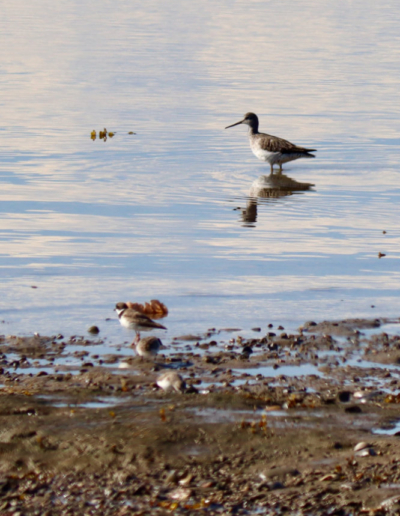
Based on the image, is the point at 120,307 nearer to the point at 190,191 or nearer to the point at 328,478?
the point at 328,478

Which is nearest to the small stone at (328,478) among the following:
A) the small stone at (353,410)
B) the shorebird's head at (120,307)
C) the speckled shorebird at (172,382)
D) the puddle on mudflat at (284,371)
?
the small stone at (353,410)

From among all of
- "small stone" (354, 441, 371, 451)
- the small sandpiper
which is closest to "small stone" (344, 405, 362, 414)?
"small stone" (354, 441, 371, 451)

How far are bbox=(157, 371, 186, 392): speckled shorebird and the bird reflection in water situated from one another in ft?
26.3

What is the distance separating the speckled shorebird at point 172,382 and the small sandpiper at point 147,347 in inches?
36.3

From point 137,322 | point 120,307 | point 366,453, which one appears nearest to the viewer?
point 366,453

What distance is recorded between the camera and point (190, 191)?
56.3 ft

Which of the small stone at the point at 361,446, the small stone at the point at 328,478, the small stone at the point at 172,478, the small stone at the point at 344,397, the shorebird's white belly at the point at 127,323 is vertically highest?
the shorebird's white belly at the point at 127,323

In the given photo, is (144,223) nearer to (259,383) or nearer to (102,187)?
(102,187)

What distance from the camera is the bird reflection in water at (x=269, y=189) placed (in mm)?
15945

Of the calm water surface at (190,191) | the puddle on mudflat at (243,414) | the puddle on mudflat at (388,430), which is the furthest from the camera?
the calm water surface at (190,191)

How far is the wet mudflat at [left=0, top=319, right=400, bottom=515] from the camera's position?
5.88 m

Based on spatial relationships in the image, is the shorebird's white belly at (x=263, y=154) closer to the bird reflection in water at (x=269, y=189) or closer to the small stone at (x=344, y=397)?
the bird reflection in water at (x=269, y=189)

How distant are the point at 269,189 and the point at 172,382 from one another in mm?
10875

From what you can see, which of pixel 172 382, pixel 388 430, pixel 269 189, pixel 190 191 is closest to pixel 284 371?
pixel 172 382
